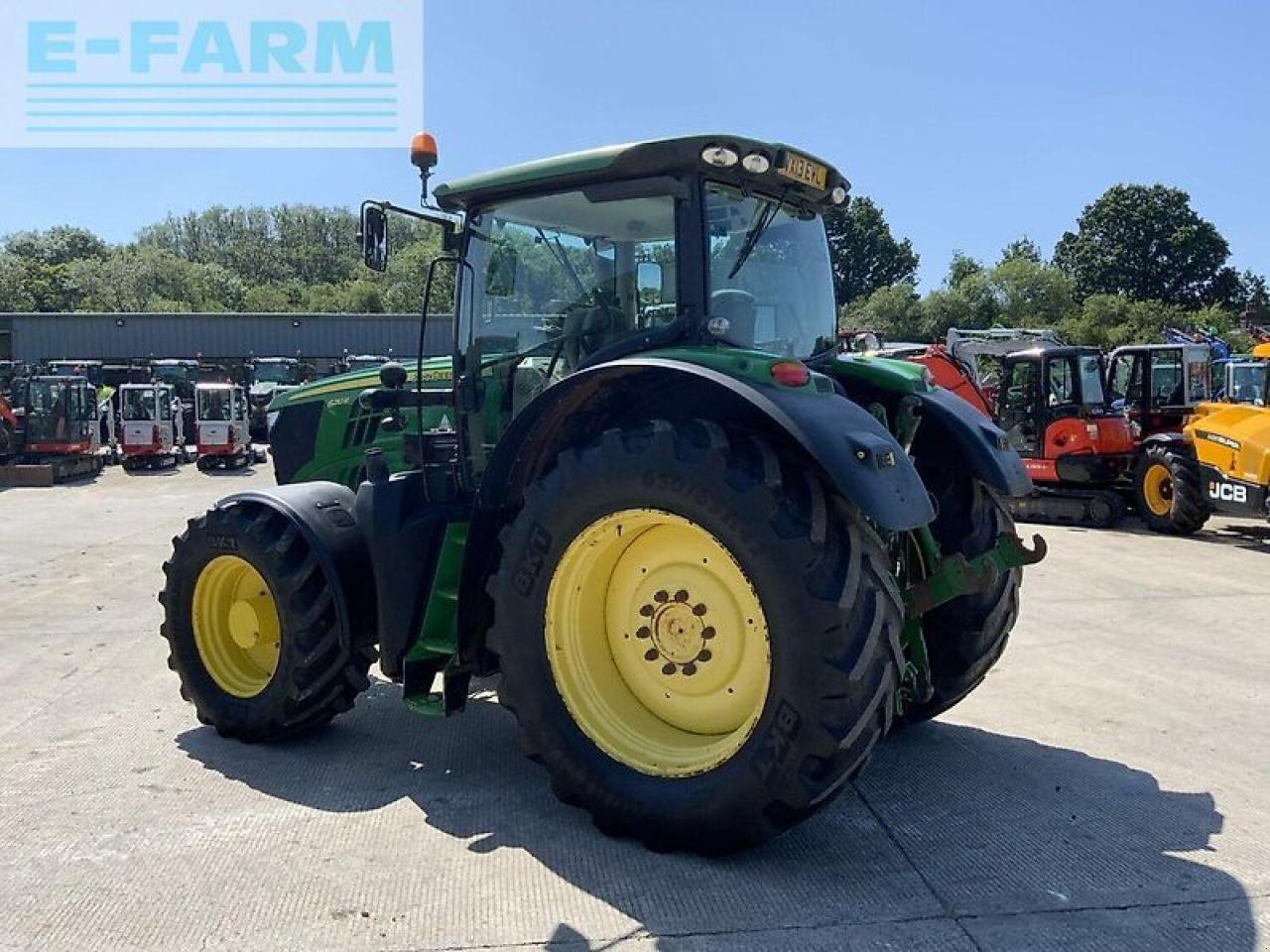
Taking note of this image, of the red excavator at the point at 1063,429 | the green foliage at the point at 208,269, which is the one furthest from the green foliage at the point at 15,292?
the red excavator at the point at 1063,429

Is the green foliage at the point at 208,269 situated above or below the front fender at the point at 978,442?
above

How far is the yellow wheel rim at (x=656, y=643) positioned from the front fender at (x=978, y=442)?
1332 mm

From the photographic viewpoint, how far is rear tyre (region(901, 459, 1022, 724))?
4391mm

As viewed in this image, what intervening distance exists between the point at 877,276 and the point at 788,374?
71.0 meters

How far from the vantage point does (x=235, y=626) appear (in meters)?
4.75

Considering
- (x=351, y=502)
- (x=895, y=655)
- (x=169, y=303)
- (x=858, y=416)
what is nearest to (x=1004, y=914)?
(x=895, y=655)

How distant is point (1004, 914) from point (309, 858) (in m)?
2.21

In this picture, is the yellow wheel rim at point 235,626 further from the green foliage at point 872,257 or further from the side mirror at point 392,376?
the green foliage at point 872,257

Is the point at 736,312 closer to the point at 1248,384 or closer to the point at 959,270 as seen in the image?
A: the point at 1248,384

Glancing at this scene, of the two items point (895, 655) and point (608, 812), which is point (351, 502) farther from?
point (895, 655)

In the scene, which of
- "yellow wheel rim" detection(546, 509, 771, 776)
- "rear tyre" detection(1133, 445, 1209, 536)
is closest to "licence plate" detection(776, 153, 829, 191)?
"yellow wheel rim" detection(546, 509, 771, 776)

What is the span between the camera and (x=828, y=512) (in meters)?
3.27

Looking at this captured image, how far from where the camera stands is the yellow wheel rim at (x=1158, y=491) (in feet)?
41.5

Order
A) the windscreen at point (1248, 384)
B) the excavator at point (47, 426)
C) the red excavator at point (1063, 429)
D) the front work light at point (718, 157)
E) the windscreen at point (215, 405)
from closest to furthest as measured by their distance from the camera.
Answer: the front work light at point (718, 157)
the windscreen at point (1248, 384)
the red excavator at point (1063, 429)
the excavator at point (47, 426)
the windscreen at point (215, 405)
